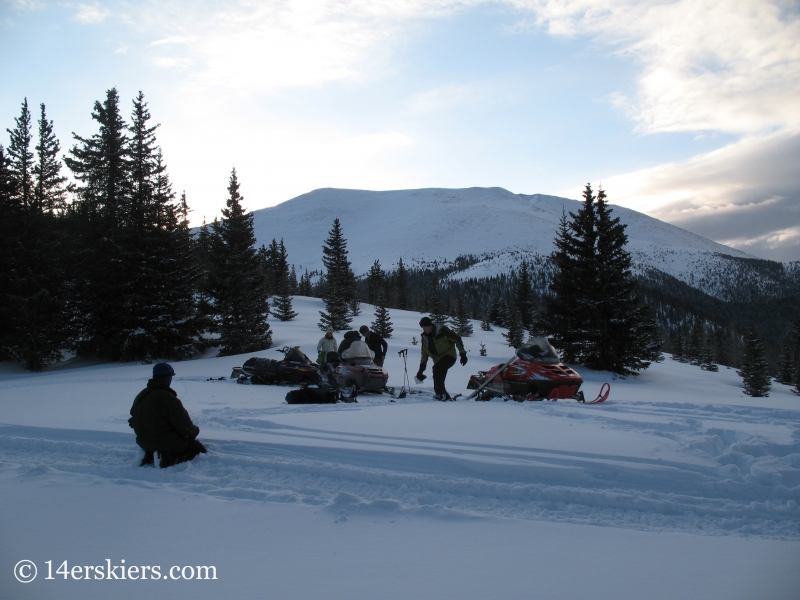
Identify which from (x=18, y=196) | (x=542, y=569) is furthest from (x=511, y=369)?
(x=18, y=196)

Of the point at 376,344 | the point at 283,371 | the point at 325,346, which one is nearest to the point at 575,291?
the point at 376,344

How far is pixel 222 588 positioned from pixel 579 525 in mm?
2725

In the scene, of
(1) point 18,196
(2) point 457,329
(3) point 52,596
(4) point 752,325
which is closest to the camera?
(3) point 52,596

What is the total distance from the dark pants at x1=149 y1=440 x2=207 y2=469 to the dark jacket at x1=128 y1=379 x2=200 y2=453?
0.06 metres

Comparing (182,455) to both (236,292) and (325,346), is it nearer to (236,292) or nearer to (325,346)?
(325,346)

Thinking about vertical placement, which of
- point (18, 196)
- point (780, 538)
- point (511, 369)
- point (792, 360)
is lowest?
point (792, 360)

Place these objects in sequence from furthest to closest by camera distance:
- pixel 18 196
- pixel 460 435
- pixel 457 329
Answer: pixel 457 329 → pixel 18 196 → pixel 460 435

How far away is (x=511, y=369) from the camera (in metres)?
10.0

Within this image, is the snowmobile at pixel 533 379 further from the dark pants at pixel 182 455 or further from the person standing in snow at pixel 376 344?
the dark pants at pixel 182 455

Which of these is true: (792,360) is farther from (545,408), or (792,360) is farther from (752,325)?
(545,408)

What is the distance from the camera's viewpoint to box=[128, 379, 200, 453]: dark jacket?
5301 millimetres

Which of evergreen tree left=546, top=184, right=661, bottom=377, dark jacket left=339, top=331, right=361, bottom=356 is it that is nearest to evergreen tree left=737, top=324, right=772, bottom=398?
evergreen tree left=546, top=184, right=661, bottom=377

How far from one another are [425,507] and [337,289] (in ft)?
114

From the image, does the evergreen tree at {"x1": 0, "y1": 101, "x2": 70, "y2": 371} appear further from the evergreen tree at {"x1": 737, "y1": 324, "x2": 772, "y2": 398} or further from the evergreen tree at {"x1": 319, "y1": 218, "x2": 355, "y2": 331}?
the evergreen tree at {"x1": 737, "y1": 324, "x2": 772, "y2": 398}
